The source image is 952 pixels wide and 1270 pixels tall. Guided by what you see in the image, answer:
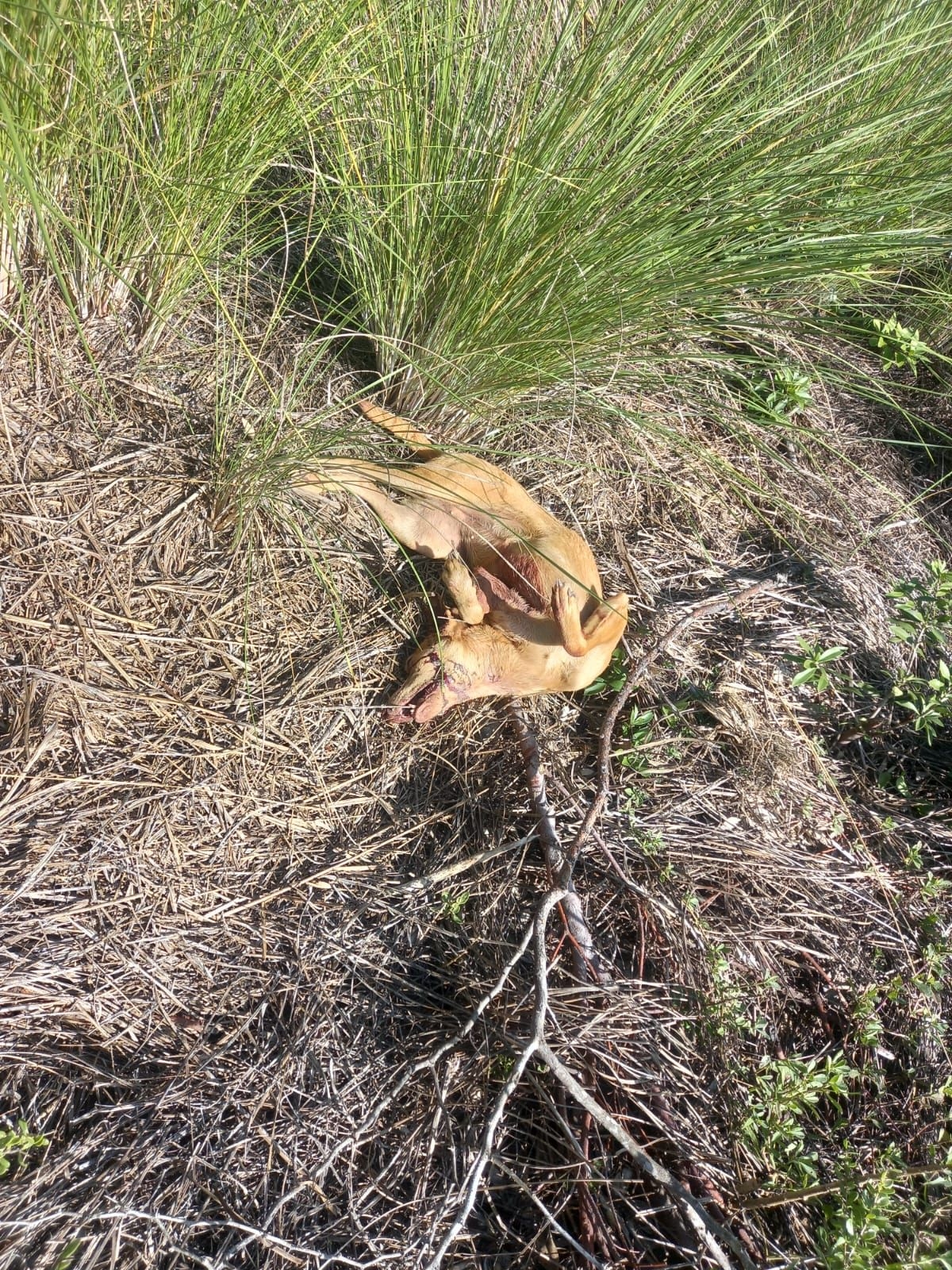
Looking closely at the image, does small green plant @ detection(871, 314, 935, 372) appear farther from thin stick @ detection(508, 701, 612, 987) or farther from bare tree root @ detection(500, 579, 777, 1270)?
thin stick @ detection(508, 701, 612, 987)

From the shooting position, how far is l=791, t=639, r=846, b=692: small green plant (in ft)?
5.81

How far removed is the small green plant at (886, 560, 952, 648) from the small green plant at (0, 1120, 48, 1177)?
182 cm

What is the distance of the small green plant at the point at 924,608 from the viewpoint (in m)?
1.86

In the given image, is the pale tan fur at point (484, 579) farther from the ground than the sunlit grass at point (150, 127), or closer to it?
closer to it

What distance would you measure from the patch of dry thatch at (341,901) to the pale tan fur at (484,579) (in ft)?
0.26

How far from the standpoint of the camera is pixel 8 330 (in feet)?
5.02

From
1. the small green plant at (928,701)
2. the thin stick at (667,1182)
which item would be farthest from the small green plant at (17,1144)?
the small green plant at (928,701)

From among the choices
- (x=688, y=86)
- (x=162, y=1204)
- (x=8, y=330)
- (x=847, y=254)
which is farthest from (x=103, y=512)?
(x=847, y=254)

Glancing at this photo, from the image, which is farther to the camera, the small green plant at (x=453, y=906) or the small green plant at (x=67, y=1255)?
the small green plant at (x=453, y=906)

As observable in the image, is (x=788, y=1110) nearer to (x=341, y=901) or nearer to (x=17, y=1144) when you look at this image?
(x=341, y=901)

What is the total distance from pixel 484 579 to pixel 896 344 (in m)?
1.44

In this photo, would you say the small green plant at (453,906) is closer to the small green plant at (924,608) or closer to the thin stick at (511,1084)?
the thin stick at (511,1084)

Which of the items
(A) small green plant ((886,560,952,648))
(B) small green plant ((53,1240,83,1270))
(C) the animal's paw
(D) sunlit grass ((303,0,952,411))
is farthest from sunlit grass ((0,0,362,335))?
(A) small green plant ((886,560,952,648))

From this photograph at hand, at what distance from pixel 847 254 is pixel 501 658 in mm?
993
